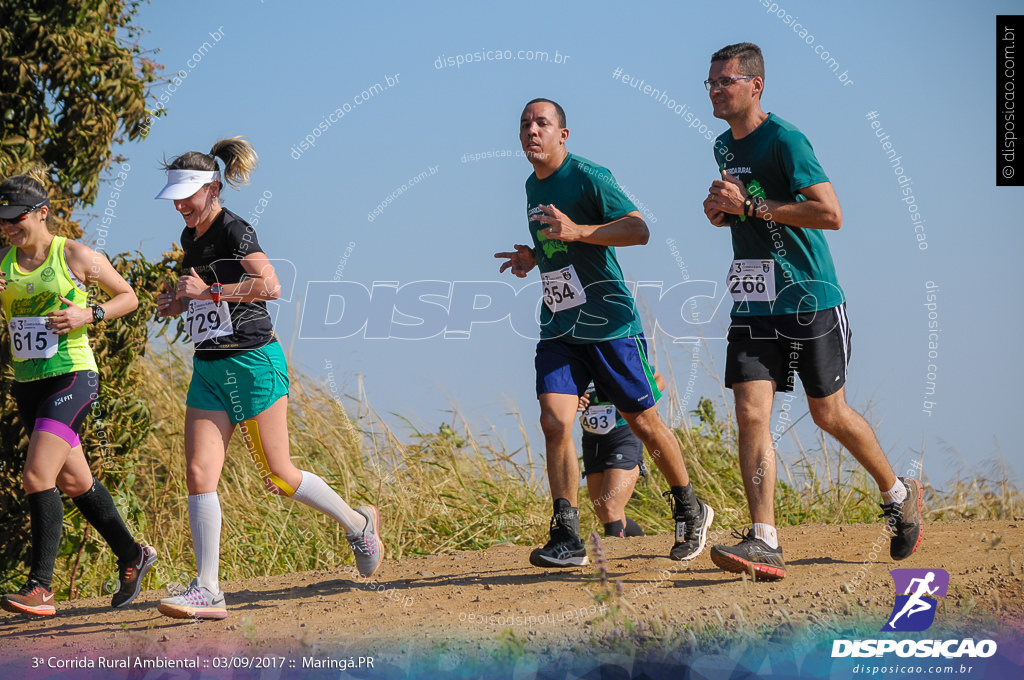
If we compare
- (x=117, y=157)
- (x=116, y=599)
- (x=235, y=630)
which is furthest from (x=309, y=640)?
(x=117, y=157)

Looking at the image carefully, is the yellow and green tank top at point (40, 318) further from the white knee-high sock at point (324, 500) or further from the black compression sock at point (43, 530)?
the white knee-high sock at point (324, 500)

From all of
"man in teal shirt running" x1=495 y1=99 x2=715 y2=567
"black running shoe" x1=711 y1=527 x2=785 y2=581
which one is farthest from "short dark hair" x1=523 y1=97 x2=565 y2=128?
"black running shoe" x1=711 y1=527 x2=785 y2=581

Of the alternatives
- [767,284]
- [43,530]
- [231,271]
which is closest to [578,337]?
[767,284]

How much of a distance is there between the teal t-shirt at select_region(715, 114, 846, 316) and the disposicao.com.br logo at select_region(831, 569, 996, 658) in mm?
1280

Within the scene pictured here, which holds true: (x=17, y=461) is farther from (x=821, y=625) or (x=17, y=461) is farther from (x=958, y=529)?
(x=958, y=529)

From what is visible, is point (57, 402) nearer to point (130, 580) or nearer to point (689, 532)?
point (130, 580)

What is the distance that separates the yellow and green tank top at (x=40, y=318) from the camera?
15.5 ft

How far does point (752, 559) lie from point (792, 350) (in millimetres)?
980

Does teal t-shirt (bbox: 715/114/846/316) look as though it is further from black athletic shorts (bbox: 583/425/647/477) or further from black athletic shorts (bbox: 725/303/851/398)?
black athletic shorts (bbox: 583/425/647/477)

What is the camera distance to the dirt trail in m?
3.81

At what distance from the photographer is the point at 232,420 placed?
4281mm

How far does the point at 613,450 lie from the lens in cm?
607

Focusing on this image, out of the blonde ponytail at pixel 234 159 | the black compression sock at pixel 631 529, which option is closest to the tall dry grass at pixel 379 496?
the black compression sock at pixel 631 529

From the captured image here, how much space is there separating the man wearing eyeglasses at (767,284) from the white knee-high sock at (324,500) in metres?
1.80
